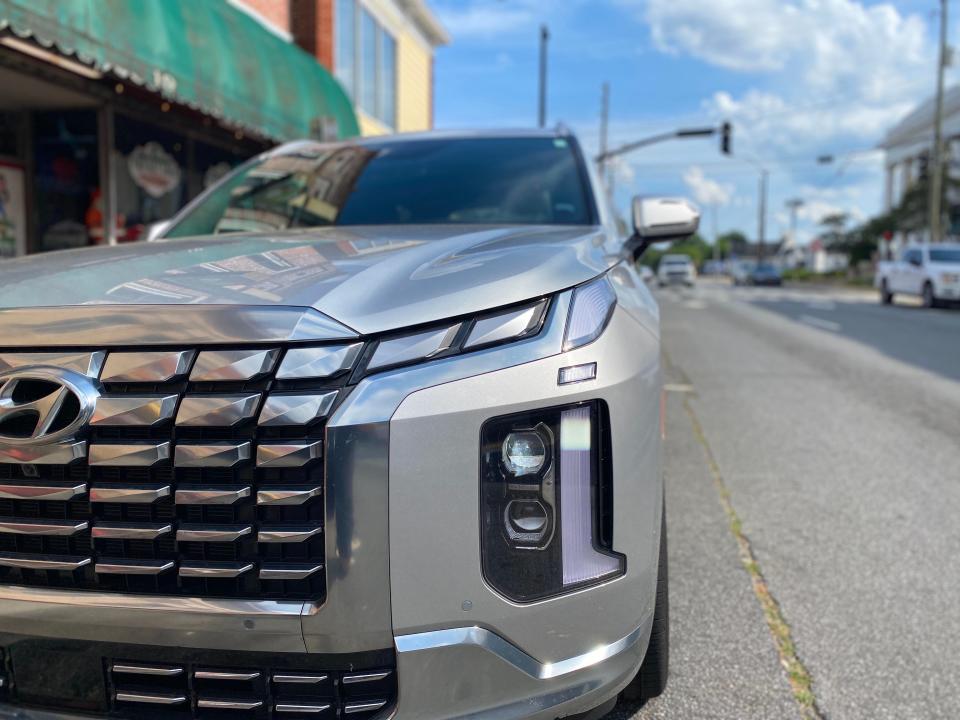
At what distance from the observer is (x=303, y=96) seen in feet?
38.1

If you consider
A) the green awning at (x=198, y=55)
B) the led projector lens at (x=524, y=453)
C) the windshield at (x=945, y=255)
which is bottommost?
the led projector lens at (x=524, y=453)

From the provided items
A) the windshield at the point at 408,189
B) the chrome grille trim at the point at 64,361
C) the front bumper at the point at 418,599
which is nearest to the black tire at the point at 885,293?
the windshield at the point at 408,189

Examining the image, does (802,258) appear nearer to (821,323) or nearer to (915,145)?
(915,145)

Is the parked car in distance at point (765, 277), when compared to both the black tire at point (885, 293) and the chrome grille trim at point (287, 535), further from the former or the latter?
the chrome grille trim at point (287, 535)

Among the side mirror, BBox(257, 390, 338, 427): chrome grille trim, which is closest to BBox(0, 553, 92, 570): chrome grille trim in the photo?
BBox(257, 390, 338, 427): chrome grille trim

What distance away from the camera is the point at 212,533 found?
147 centimetres

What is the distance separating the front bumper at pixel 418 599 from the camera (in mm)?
1438

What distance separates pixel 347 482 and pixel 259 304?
0.39m

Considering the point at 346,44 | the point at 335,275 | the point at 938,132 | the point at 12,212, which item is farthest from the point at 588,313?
the point at 938,132

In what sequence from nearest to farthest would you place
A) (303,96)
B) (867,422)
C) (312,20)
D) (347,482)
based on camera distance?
(347,482) → (867,422) → (303,96) → (312,20)

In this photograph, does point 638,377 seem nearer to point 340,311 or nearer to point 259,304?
point 340,311

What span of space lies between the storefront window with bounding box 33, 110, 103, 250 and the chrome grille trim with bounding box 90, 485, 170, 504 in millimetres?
8434

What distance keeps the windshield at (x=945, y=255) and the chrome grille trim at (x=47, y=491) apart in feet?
82.2

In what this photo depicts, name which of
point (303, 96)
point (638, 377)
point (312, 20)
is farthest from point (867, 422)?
point (312, 20)
